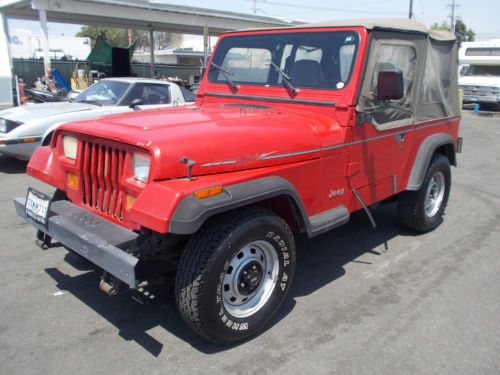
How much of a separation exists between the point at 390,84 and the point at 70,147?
2.49m

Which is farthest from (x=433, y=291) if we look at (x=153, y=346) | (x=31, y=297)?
(x=31, y=297)

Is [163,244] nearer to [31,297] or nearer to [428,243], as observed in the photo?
[31,297]

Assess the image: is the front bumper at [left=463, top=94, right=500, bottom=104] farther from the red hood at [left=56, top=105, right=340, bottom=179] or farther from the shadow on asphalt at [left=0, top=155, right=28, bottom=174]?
the red hood at [left=56, top=105, right=340, bottom=179]

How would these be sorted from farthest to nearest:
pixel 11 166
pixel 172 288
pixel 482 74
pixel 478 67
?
pixel 478 67 < pixel 482 74 < pixel 11 166 < pixel 172 288

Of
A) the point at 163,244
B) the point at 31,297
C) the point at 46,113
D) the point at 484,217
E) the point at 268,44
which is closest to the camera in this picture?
the point at 163,244

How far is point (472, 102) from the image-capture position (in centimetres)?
2130

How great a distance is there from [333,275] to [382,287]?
17.2 inches

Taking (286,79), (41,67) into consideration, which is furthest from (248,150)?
(41,67)

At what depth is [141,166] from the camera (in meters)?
2.73

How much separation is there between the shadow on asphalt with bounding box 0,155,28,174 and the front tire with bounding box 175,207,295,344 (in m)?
5.90

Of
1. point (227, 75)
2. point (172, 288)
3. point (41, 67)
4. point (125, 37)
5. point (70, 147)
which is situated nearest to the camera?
point (70, 147)

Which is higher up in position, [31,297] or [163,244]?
[163,244]

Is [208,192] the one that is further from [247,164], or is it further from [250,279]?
[250,279]

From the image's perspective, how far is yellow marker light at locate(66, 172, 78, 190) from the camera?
10.6 ft
